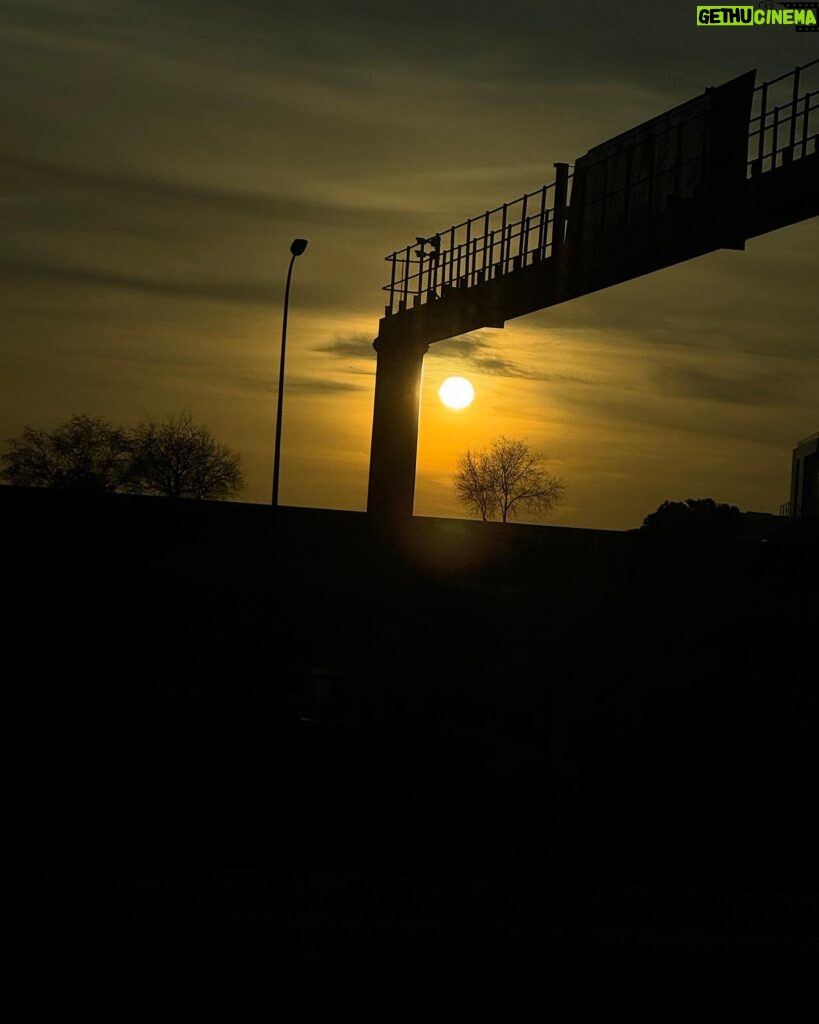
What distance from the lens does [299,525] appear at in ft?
83.0

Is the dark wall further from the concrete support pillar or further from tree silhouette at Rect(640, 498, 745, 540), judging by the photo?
tree silhouette at Rect(640, 498, 745, 540)

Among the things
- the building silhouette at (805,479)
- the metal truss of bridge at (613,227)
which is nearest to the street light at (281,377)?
the metal truss of bridge at (613,227)

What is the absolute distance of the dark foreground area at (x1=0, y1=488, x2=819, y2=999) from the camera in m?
7.26

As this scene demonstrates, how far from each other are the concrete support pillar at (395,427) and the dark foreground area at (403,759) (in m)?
15.7

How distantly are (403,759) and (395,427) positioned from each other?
1035 inches

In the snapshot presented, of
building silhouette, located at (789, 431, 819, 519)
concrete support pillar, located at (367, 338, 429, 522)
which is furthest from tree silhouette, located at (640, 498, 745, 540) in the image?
concrete support pillar, located at (367, 338, 429, 522)

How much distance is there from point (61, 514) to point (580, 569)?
906 centimetres

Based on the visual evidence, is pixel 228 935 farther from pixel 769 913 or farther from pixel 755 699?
pixel 755 699

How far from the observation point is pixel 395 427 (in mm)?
41344

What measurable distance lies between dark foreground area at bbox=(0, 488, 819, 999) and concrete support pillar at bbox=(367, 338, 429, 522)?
15741 mm

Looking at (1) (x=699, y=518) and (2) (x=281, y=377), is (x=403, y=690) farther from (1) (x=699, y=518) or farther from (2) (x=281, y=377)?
(1) (x=699, y=518)

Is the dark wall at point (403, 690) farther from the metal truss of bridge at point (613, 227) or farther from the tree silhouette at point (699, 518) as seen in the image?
the tree silhouette at point (699, 518)

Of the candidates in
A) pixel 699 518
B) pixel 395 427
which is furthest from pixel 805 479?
pixel 395 427

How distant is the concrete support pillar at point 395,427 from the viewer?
41.0m
